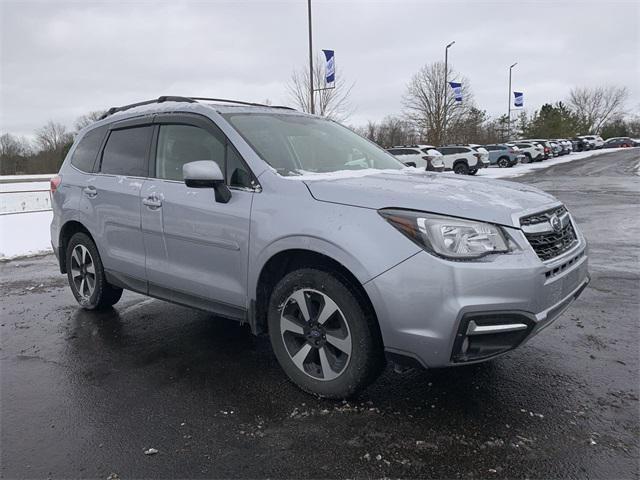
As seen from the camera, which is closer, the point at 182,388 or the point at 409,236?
the point at 409,236

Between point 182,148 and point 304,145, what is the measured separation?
97 centimetres

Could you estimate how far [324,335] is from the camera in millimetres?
3035

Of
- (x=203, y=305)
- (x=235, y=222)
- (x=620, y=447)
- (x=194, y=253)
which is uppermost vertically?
(x=235, y=222)

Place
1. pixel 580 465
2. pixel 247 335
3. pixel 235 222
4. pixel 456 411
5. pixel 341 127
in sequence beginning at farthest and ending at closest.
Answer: pixel 341 127 < pixel 247 335 < pixel 235 222 < pixel 456 411 < pixel 580 465

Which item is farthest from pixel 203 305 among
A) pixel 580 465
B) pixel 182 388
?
pixel 580 465

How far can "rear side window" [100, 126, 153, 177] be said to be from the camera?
4234mm

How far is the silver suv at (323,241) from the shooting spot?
2.62 meters

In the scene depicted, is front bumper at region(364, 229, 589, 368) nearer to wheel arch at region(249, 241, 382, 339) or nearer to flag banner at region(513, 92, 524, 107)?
wheel arch at region(249, 241, 382, 339)

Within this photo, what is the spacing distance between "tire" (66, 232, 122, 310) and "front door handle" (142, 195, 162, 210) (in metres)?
1.13

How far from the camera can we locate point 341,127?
472 cm

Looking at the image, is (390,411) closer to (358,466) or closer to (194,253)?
(358,466)

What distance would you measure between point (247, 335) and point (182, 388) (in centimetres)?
105

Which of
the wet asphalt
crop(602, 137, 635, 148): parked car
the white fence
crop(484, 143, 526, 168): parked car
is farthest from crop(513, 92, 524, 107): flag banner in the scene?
the wet asphalt

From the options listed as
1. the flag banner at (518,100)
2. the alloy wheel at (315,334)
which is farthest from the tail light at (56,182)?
the flag banner at (518,100)
